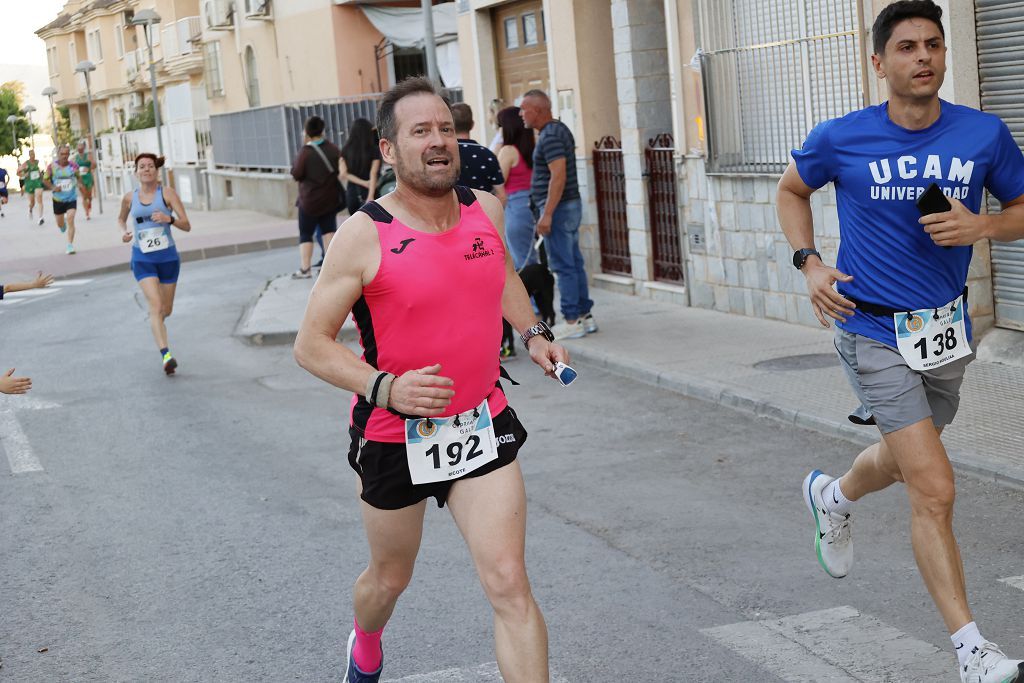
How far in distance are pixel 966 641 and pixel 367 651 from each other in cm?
182

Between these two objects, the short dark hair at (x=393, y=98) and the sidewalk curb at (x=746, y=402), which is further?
the sidewalk curb at (x=746, y=402)

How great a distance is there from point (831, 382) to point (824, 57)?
340cm

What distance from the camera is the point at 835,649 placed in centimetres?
491

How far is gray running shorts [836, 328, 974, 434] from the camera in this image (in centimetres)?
476

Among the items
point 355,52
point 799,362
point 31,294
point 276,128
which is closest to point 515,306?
point 799,362

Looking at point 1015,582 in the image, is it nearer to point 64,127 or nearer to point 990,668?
point 990,668

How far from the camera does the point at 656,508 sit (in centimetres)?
706

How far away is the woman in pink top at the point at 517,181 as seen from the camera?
488 inches

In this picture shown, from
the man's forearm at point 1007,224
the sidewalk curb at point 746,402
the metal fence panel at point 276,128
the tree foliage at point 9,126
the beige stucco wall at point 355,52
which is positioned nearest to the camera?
the man's forearm at point 1007,224

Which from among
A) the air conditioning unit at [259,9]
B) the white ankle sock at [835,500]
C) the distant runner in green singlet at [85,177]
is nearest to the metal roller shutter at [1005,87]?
the white ankle sock at [835,500]

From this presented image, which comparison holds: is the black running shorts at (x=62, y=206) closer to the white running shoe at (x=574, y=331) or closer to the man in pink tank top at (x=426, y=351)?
the white running shoe at (x=574, y=331)

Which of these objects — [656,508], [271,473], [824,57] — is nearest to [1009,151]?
[656,508]

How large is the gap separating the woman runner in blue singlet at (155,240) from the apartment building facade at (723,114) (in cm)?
478

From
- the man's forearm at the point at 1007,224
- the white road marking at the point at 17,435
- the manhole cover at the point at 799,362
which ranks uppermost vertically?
the man's forearm at the point at 1007,224
